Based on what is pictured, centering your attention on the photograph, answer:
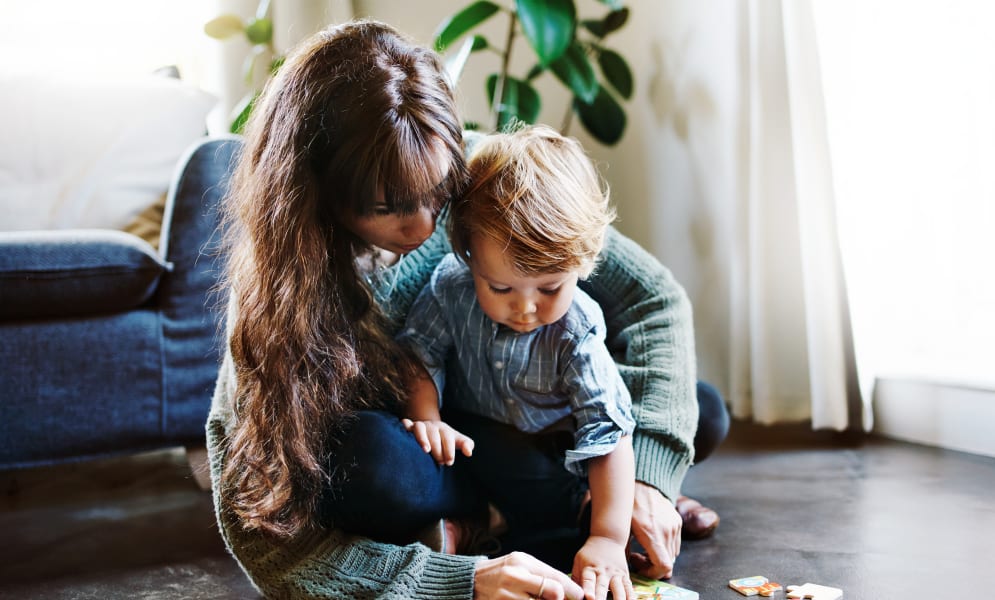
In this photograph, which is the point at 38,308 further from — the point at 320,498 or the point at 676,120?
the point at 676,120

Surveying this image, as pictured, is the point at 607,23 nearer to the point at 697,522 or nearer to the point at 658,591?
the point at 697,522

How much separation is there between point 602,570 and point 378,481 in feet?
0.91

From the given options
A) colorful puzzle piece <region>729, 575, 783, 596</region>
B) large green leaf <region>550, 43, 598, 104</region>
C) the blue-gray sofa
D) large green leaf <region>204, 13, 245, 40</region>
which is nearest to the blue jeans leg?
colorful puzzle piece <region>729, 575, 783, 596</region>

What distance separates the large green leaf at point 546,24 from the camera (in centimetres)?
209

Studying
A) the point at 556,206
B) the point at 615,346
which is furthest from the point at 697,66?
the point at 556,206

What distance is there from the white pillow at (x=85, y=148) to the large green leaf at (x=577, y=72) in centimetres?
95

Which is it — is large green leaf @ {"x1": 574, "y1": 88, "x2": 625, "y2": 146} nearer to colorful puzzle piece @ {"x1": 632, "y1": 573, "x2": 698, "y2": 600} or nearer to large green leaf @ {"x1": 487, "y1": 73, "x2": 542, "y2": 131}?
large green leaf @ {"x1": 487, "y1": 73, "x2": 542, "y2": 131}

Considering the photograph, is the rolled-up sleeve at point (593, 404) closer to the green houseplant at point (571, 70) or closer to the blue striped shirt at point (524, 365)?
the blue striped shirt at point (524, 365)

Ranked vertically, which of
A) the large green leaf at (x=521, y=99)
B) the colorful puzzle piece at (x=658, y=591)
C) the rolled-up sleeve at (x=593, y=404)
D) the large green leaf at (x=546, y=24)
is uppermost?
the large green leaf at (x=546, y=24)

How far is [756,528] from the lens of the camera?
1334 millimetres

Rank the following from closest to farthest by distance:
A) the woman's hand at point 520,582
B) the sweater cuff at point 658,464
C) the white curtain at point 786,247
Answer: the woman's hand at point 520,582 < the sweater cuff at point 658,464 < the white curtain at point 786,247

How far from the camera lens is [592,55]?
8.53 feet

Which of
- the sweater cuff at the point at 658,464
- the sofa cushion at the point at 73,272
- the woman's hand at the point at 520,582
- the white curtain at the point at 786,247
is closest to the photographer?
the woman's hand at the point at 520,582

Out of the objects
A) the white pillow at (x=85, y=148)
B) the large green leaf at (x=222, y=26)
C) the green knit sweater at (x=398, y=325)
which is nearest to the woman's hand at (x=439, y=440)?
the green knit sweater at (x=398, y=325)
